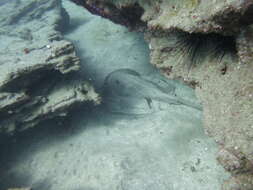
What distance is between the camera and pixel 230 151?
103 inches

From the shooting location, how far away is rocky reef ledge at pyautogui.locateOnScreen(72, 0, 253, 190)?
2.39m

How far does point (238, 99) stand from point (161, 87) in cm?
336

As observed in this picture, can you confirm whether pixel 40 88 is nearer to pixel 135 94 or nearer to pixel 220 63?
pixel 135 94

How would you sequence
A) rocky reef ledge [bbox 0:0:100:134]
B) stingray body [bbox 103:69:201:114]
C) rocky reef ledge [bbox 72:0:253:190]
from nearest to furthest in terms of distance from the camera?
rocky reef ledge [bbox 72:0:253:190] → rocky reef ledge [bbox 0:0:100:134] → stingray body [bbox 103:69:201:114]

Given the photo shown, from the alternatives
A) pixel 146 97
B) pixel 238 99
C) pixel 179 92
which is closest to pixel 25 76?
pixel 146 97

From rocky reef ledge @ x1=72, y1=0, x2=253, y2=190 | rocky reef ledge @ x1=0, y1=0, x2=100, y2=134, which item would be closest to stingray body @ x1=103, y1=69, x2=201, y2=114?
rocky reef ledge @ x1=0, y1=0, x2=100, y2=134

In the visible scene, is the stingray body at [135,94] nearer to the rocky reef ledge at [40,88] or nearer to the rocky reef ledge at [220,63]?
the rocky reef ledge at [40,88]

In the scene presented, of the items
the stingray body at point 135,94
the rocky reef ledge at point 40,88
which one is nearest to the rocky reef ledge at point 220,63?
the stingray body at point 135,94

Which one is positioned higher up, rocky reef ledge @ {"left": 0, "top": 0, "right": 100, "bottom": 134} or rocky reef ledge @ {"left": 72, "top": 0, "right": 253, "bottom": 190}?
rocky reef ledge @ {"left": 72, "top": 0, "right": 253, "bottom": 190}

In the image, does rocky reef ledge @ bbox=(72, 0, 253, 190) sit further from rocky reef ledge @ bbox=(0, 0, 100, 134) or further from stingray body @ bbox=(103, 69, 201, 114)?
rocky reef ledge @ bbox=(0, 0, 100, 134)

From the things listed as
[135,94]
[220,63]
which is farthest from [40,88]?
[220,63]

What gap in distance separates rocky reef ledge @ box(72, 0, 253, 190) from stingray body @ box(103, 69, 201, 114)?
2022mm

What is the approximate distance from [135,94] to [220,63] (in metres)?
3.43

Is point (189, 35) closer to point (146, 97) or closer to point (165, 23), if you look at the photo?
point (165, 23)
